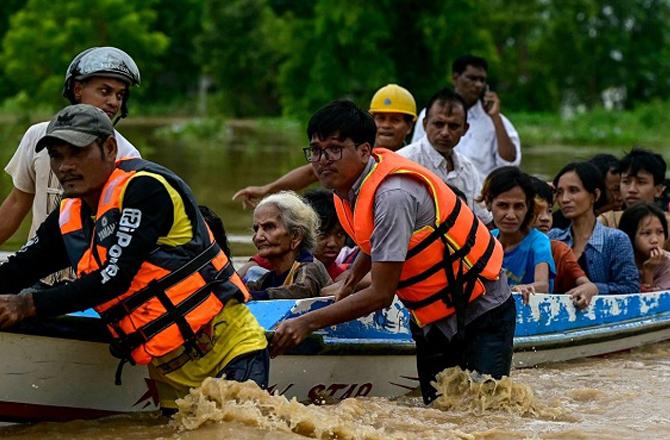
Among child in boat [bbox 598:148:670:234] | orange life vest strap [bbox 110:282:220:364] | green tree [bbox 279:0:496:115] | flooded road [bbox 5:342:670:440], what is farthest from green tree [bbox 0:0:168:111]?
orange life vest strap [bbox 110:282:220:364]

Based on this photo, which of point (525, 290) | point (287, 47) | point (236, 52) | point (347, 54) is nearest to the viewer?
point (525, 290)

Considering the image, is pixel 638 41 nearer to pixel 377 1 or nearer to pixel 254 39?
pixel 254 39

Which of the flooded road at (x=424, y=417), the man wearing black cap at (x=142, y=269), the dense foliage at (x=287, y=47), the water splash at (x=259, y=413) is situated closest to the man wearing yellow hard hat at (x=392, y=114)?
the flooded road at (x=424, y=417)

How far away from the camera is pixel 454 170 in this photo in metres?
8.14

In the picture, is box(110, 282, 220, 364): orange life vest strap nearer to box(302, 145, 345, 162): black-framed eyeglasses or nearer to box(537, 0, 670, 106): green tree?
box(302, 145, 345, 162): black-framed eyeglasses

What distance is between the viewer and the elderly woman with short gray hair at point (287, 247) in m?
6.08

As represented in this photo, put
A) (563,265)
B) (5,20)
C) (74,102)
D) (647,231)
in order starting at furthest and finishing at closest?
(5,20)
(647,231)
(563,265)
(74,102)

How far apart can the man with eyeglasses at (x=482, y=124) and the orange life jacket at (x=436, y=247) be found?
174 inches

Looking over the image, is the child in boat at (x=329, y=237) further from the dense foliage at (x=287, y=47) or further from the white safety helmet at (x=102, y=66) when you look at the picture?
the dense foliage at (x=287, y=47)

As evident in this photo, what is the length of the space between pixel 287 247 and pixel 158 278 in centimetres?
164

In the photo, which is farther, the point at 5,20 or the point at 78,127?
the point at 5,20

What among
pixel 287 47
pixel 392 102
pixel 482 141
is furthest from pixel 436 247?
pixel 287 47

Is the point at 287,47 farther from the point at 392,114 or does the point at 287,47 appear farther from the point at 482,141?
the point at 392,114

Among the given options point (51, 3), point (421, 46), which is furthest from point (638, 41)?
point (51, 3)
